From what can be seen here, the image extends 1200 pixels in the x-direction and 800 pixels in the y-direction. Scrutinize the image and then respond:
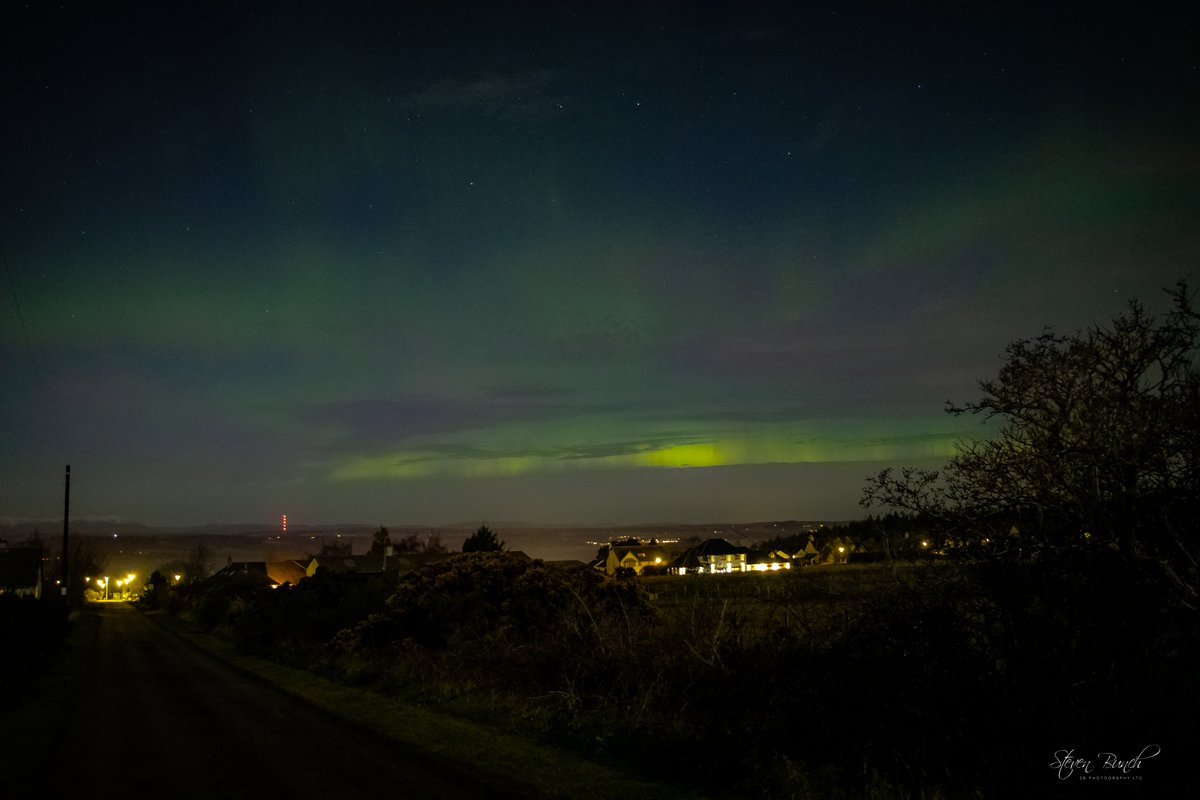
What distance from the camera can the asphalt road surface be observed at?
9789 millimetres

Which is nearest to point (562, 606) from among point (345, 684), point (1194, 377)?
point (345, 684)

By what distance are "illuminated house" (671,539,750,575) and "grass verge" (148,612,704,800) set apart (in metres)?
99.5

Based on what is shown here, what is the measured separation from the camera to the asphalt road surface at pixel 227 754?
9789mm

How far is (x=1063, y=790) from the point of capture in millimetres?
7301

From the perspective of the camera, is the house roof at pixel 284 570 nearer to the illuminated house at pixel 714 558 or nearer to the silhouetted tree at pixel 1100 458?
the illuminated house at pixel 714 558

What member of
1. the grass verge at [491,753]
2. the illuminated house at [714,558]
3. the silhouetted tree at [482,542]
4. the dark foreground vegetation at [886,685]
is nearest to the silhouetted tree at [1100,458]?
the dark foreground vegetation at [886,685]

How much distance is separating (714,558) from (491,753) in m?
117

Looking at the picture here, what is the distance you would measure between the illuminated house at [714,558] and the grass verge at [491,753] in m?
99.5

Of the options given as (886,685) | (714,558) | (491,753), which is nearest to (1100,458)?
(886,685)

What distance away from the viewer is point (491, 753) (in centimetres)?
1139

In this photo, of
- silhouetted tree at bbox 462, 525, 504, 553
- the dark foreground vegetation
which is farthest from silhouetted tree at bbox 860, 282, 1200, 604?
silhouetted tree at bbox 462, 525, 504, 553

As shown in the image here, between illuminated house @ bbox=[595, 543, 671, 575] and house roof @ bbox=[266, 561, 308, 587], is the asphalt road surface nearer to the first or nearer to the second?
house roof @ bbox=[266, 561, 308, 587]

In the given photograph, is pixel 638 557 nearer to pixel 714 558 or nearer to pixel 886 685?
pixel 714 558

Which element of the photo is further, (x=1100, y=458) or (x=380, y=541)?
(x=380, y=541)
